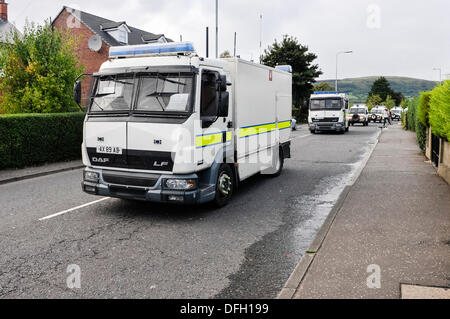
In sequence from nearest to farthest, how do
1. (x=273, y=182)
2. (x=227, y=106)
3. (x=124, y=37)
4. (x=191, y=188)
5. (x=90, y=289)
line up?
(x=90, y=289), (x=191, y=188), (x=227, y=106), (x=273, y=182), (x=124, y=37)

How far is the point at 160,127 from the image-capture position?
6262mm

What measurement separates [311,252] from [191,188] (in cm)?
218

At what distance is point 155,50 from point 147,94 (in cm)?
86

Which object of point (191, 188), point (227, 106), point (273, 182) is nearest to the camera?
point (191, 188)

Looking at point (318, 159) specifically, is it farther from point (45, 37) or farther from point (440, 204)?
point (45, 37)

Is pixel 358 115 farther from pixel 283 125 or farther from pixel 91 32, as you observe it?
pixel 283 125

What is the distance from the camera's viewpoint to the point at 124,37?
40.3m

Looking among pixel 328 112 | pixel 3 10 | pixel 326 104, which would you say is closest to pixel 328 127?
pixel 328 112

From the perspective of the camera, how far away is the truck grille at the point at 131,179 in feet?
21.0

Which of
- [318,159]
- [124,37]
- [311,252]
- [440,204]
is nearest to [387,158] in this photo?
[318,159]

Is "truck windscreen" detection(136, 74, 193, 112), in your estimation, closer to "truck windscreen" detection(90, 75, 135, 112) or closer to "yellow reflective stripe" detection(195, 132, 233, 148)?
"truck windscreen" detection(90, 75, 135, 112)

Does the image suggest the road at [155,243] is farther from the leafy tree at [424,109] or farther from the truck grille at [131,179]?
the leafy tree at [424,109]

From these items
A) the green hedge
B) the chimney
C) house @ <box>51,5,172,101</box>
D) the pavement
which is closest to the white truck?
the pavement

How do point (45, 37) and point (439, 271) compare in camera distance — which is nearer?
point (439, 271)
